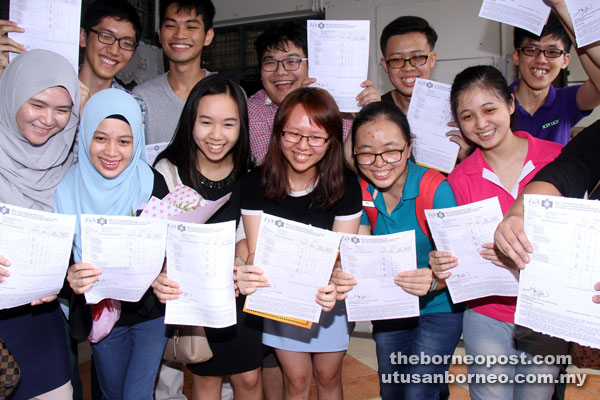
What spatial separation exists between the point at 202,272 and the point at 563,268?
132cm

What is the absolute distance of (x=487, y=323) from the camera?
6.75 ft

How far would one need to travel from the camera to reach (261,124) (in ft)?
9.20

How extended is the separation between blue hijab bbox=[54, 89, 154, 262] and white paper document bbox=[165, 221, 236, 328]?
0.36 metres

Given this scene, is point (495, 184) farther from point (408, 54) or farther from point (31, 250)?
point (31, 250)

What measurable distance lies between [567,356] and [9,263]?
229 cm

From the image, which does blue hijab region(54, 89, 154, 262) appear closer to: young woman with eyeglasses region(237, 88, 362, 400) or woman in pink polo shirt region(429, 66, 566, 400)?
young woman with eyeglasses region(237, 88, 362, 400)

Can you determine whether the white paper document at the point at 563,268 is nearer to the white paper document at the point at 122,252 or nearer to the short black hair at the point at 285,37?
the white paper document at the point at 122,252

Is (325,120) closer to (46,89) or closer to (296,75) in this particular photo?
(296,75)

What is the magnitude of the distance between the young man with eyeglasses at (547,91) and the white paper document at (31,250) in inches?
91.5

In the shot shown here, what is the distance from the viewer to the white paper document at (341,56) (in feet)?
8.29

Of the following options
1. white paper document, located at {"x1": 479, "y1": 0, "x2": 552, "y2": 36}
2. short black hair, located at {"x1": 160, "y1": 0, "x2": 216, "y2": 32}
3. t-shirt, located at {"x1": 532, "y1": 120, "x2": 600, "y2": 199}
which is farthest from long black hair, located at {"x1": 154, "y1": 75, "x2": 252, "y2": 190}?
t-shirt, located at {"x1": 532, "y1": 120, "x2": 600, "y2": 199}

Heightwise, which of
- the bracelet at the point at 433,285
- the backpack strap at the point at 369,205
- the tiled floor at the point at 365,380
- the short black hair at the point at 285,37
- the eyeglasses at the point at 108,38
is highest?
the short black hair at the point at 285,37

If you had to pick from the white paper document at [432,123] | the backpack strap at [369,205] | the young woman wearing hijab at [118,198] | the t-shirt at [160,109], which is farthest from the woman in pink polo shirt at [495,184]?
the t-shirt at [160,109]

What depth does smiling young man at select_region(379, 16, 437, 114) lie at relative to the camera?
2672mm
